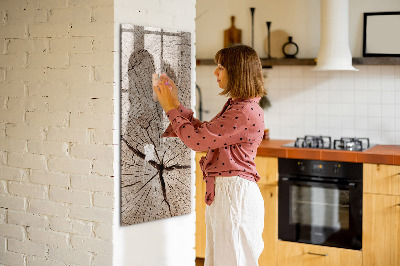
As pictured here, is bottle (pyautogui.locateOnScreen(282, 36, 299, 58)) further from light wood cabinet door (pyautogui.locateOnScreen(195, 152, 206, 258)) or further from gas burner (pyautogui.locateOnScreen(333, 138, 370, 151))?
light wood cabinet door (pyautogui.locateOnScreen(195, 152, 206, 258))

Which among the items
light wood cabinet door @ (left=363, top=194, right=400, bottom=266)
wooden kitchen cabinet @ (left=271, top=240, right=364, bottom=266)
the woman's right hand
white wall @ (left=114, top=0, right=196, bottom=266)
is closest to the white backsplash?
light wood cabinet door @ (left=363, top=194, right=400, bottom=266)

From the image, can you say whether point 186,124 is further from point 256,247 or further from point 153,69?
point 256,247

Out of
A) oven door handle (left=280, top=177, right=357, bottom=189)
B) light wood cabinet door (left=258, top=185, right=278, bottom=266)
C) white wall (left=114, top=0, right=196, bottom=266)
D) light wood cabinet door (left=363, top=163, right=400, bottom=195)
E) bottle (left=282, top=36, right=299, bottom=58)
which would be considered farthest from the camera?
bottle (left=282, top=36, right=299, bottom=58)

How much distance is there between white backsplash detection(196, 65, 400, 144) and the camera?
452 cm

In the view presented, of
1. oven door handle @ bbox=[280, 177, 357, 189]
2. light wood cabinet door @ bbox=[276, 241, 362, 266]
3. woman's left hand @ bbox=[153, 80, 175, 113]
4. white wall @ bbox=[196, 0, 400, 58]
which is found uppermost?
white wall @ bbox=[196, 0, 400, 58]

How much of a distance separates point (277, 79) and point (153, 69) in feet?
6.99

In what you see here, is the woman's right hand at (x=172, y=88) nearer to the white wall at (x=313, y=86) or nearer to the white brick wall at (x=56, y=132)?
the white brick wall at (x=56, y=132)

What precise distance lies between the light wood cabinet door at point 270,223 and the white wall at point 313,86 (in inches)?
28.9

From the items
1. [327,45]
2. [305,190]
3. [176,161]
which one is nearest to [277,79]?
[327,45]

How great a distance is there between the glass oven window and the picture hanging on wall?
1.31 meters

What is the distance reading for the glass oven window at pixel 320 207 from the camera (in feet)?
13.4

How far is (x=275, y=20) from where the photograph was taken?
191 inches

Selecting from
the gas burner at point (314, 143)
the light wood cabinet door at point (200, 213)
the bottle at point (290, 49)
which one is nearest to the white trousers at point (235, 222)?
the gas burner at point (314, 143)

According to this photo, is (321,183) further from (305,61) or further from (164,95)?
(164,95)
